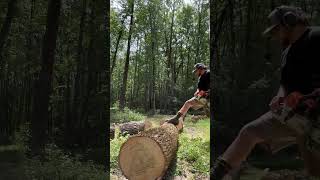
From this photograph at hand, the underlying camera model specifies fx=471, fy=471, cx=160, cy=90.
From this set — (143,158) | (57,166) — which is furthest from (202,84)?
(57,166)

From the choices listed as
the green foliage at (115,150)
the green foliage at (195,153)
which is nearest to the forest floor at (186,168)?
the green foliage at (195,153)

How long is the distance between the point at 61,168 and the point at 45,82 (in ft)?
3.91

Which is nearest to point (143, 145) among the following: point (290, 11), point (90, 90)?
point (90, 90)

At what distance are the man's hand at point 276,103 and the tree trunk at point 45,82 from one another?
294 centimetres

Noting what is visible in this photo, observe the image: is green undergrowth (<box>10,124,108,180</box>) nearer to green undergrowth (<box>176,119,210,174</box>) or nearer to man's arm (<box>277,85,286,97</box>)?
green undergrowth (<box>176,119,210,174</box>)

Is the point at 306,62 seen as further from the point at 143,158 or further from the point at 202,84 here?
the point at 143,158

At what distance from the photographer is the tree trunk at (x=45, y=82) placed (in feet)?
21.0

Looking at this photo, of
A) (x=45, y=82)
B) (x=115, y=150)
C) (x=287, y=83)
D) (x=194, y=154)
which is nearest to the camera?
(x=287, y=83)

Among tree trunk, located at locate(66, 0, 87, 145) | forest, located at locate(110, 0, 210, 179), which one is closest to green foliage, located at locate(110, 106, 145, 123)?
forest, located at locate(110, 0, 210, 179)

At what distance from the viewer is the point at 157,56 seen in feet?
48.8

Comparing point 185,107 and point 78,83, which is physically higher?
point 78,83

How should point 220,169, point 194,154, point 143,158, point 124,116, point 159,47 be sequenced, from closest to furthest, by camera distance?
point 220,169, point 143,158, point 194,154, point 124,116, point 159,47

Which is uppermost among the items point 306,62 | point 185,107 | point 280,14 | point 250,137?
point 280,14

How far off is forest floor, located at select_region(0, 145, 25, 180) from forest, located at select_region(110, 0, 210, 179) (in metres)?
3.94
